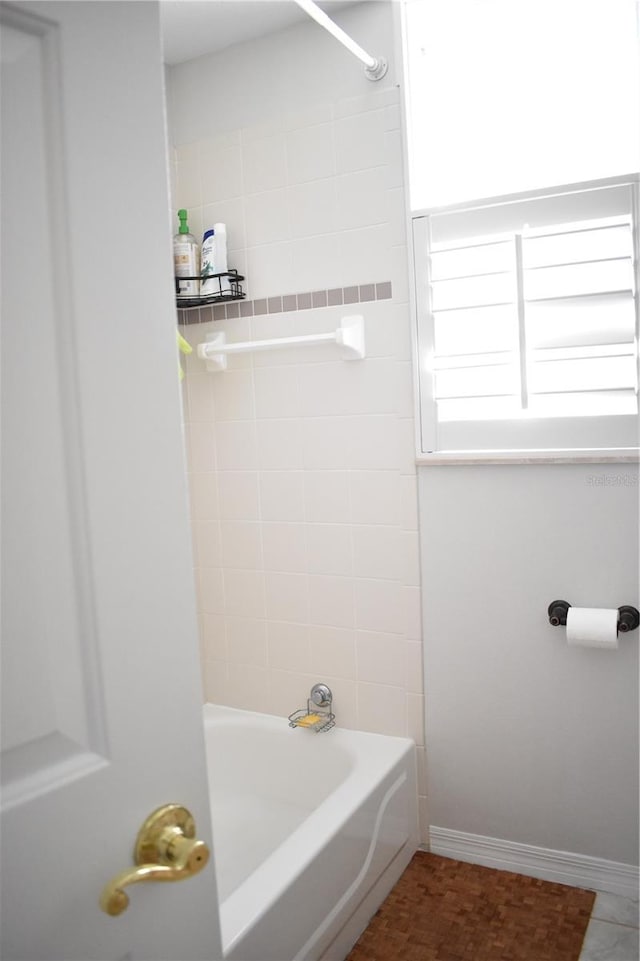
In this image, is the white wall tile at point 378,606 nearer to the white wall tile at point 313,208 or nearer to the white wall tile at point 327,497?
the white wall tile at point 327,497

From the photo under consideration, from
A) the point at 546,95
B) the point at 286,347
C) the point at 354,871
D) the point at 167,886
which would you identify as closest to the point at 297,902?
the point at 354,871

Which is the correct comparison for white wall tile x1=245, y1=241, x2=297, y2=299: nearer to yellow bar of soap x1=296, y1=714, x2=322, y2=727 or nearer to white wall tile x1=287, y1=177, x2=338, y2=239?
white wall tile x1=287, y1=177, x2=338, y2=239

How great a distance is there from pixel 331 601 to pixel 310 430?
55cm

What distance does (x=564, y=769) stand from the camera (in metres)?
2.19

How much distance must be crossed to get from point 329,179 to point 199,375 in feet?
2.55

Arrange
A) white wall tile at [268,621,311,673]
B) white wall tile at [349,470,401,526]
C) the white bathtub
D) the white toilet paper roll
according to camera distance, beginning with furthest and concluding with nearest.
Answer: white wall tile at [268,621,311,673] → white wall tile at [349,470,401,526] → the white toilet paper roll → the white bathtub

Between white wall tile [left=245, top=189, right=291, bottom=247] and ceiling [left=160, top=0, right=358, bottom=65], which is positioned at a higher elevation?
ceiling [left=160, top=0, right=358, bottom=65]

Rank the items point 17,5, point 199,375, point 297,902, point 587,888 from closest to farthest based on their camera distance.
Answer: point 17,5 → point 297,902 → point 587,888 → point 199,375

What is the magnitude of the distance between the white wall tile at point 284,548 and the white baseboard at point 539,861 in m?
0.92

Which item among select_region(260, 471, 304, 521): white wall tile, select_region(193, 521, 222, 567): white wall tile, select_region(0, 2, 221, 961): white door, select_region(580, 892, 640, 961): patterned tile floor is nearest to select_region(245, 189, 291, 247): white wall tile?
select_region(260, 471, 304, 521): white wall tile

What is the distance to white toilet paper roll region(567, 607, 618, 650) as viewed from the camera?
1992 mm

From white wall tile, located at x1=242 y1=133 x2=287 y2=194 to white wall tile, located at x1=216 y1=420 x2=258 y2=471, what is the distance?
2.50 ft

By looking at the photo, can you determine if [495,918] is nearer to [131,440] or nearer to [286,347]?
[286,347]

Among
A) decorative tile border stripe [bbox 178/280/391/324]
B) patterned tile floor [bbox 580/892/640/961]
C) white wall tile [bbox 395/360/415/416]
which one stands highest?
decorative tile border stripe [bbox 178/280/391/324]
